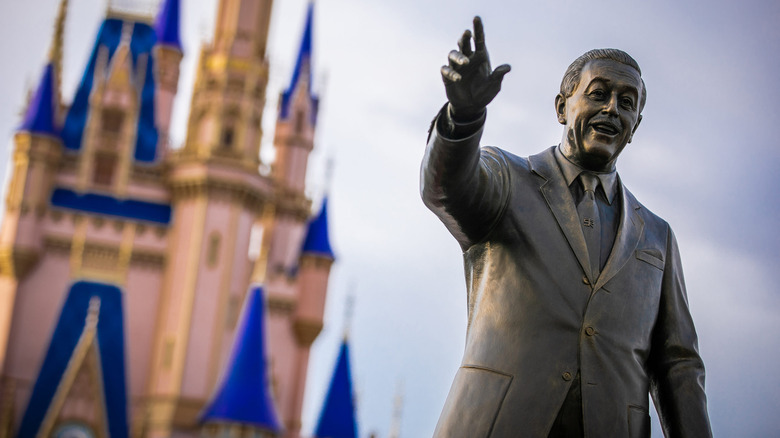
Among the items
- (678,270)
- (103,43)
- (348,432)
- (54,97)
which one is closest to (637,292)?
(678,270)

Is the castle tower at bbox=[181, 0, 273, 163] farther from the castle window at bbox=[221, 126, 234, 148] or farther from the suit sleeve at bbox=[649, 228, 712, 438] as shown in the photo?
the suit sleeve at bbox=[649, 228, 712, 438]

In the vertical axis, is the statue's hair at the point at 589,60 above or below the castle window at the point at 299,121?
below

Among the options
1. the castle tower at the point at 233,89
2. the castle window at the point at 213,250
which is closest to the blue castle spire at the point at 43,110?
the castle tower at the point at 233,89

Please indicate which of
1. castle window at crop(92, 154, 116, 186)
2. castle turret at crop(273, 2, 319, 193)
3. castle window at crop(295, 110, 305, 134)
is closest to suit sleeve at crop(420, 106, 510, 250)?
castle window at crop(92, 154, 116, 186)

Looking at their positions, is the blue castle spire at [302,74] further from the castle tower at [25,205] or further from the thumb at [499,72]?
the thumb at [499,72]

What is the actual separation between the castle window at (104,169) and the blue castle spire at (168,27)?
519 cm

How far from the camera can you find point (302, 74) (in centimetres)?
4494

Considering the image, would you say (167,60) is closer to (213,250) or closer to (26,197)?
(26,197)

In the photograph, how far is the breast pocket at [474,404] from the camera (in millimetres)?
3693

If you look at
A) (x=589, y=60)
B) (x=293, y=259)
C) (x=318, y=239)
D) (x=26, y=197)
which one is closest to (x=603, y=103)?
(x=589, y=60)

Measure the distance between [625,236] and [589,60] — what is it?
54cm

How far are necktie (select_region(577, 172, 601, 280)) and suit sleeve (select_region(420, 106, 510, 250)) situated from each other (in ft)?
0.82

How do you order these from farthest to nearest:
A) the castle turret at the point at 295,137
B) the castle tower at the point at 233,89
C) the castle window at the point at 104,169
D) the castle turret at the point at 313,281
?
the castle turret at the point at 295,137
the castle window at the point at 104,169
the castle turret at the point at 313,281
the castle tower at the point at 233,89

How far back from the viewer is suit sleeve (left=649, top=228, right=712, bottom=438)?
3.85 meters
